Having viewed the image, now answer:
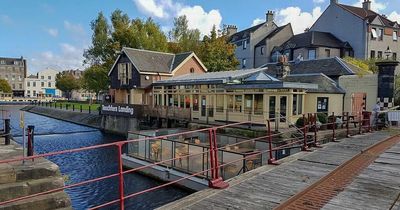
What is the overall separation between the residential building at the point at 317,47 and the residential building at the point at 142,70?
11.6 m

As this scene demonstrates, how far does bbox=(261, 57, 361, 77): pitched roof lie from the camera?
23953mm

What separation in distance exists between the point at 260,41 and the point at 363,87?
2795cm

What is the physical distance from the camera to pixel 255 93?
2152 cm

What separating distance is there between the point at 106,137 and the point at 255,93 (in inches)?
654

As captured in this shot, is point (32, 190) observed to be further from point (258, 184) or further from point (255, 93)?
point (255, 93)

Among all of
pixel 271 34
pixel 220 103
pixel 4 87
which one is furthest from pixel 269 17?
pixel 4 87

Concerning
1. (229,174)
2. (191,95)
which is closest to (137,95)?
(191,95)

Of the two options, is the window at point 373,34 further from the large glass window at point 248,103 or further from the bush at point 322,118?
the large glass window at point 248,103

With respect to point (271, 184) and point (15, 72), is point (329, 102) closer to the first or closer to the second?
point (271, 184)

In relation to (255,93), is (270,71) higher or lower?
higher

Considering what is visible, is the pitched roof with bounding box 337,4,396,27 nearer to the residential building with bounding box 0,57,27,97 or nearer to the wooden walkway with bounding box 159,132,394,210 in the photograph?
the wooden walkway with bounding box 159,132,394,210

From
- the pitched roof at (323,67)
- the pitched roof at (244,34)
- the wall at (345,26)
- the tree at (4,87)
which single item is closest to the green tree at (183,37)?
the pitched roof at (244,34)

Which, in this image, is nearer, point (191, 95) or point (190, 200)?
point (190, 200)

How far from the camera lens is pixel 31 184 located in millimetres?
6070
